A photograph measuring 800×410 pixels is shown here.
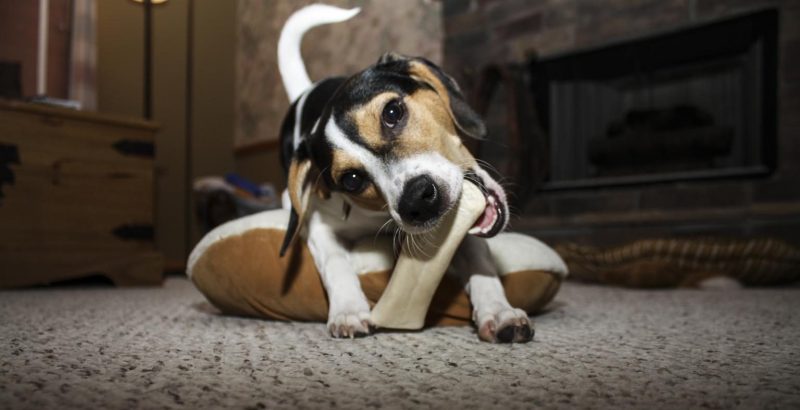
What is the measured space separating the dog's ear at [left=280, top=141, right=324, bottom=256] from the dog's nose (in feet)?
0.90

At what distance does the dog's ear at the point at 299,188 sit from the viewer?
1.35 m

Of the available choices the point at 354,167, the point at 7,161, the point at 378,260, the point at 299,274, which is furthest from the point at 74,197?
the point at 354,167

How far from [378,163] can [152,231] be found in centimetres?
215

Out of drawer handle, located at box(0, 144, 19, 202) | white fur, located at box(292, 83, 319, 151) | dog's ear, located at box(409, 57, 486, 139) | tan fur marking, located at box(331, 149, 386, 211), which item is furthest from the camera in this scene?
drawer handle, located at box(0, 144, 19, 202)

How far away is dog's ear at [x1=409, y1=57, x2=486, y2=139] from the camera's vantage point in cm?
139

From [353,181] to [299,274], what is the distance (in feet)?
1.04

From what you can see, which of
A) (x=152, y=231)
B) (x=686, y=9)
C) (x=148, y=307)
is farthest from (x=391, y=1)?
(x=148, y=307)

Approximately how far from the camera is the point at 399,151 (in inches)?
48.6

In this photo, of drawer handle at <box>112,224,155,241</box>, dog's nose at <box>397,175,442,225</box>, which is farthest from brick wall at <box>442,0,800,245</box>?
drawer handle at <box>112,224,155,241</box>

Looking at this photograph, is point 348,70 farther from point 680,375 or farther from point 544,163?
point 680,375

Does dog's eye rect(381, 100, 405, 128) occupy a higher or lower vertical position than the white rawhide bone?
higher

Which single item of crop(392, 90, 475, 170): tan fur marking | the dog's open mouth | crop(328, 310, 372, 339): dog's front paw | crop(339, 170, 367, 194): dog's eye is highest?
crop(392, 90, 475, 170): tan fur marking

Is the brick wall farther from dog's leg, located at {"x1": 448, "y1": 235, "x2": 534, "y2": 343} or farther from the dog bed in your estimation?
dog's leg, located at {"x1": 448, "y1": 235, "x2": 534, "y2": 343}

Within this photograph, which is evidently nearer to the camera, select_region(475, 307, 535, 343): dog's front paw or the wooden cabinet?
select_region(475, 307, 535, 343): dog's front paw
